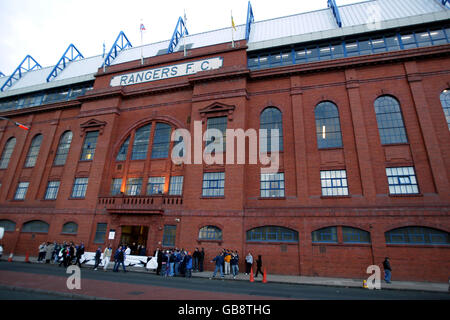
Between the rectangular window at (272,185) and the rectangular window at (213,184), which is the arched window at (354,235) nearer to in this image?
the rectangular window at (272,185)

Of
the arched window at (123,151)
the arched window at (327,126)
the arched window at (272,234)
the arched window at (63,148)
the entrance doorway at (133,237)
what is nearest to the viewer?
the arched window at (272,234)

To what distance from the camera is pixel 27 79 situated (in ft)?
140

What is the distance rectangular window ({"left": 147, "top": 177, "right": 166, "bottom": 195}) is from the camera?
79.2 feet

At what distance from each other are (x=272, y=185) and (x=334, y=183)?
16.3 ft

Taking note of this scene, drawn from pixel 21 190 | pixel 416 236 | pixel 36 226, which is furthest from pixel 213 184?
pixel 21 190

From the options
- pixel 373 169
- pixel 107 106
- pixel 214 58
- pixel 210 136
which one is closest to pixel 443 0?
pixel 373 169

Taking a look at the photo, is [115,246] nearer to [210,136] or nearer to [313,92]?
[210,136]

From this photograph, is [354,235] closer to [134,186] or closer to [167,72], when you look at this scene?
[134,186]

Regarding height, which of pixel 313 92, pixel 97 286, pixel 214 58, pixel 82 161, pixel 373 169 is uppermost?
pixel 214 58

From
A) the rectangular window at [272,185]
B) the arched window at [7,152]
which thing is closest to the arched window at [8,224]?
the arched window at [7,152]

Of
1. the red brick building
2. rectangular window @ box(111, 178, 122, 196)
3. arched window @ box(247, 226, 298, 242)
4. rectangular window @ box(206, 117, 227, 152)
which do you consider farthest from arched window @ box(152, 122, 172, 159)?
arched window @ box(247, 226, 298, 242)

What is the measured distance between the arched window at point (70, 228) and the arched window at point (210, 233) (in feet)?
44.5

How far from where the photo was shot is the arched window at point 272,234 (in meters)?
→ 19.1

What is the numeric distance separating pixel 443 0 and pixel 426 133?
15.8m
